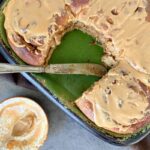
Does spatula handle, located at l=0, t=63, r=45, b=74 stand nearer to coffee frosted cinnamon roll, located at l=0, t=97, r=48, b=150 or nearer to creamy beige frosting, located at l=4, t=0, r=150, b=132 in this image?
creamy beige frosting, located at l=4, t=0, r=150, b=132

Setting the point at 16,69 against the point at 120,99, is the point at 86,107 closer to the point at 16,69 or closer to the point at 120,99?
the point at 120,99

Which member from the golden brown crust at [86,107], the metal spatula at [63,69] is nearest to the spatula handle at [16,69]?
the metal spatula at [63,69]

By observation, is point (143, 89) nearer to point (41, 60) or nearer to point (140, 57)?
point (140, 57)

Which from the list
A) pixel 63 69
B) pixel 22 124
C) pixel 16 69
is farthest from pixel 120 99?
pixel 22 124

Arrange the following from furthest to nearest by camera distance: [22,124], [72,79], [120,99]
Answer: [22,124], [72,79], [120,99]

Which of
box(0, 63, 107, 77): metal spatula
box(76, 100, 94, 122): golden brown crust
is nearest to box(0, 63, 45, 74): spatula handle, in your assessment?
box(0, 63, 107, 77): metal spatula

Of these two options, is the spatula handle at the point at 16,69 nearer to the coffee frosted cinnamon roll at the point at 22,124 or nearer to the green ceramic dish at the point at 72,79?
the green ceramic dish at the point at 72,79
